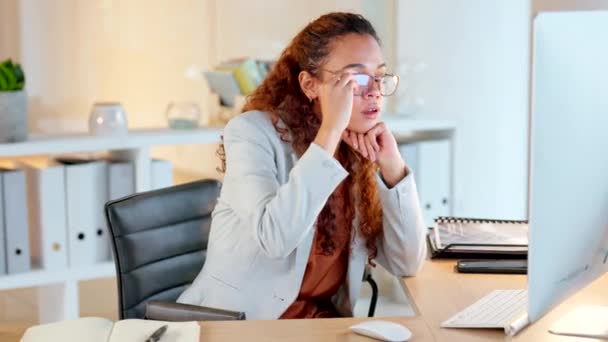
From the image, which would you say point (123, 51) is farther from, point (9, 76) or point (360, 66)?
point (360, 66)

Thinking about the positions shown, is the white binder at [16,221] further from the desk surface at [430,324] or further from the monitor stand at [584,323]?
the monitor stand at [584,323]

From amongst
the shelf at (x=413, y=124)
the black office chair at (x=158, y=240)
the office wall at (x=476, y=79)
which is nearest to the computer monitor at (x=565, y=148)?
the black office chair at (x=158, y=240)

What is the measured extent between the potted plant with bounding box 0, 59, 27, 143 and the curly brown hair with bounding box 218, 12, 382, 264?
1232mm

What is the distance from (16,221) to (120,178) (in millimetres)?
389

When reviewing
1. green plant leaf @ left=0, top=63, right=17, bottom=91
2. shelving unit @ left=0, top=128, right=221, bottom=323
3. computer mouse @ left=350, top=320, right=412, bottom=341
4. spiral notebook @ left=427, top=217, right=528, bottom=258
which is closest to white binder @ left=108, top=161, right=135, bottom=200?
shelving unit @ left=0, top=128, right=221, bottom=323

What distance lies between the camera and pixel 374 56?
7.81 feet

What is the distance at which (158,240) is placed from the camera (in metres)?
2.53

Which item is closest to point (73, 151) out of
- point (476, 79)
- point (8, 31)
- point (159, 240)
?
point (159, 240)

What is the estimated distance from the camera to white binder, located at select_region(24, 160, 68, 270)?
3607 millimetres

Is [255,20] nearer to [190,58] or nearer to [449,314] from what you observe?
[190,58]

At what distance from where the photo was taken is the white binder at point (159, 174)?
12.5 feet

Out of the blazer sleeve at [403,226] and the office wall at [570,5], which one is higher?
the office wall at [570,5]

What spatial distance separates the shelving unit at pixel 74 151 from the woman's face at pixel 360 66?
1.46 metres

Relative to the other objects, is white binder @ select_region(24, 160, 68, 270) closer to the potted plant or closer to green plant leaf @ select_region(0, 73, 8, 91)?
the potted plant
